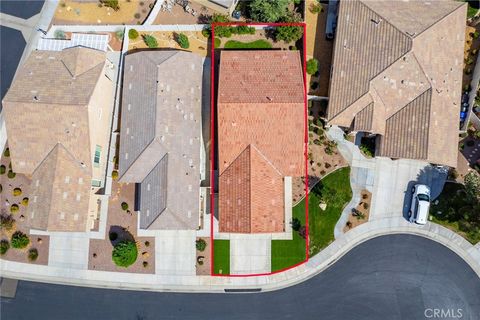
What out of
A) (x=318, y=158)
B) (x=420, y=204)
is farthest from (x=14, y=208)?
(x=420, y=204)

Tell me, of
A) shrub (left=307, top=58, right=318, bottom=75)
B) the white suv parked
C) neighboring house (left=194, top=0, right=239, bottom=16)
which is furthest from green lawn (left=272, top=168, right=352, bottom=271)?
neighboring house (left=194, top=0, right=239, bottom=16)

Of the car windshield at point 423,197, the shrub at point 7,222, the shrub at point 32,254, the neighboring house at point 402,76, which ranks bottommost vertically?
the shrub at point 32,254

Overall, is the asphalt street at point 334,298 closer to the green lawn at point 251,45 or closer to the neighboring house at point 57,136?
the neighboring house at point 57,136

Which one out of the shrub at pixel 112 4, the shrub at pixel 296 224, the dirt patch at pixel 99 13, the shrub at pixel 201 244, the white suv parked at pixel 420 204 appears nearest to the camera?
the white suv parked at pixel 420 204

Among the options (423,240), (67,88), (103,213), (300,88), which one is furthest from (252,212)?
(67,88)

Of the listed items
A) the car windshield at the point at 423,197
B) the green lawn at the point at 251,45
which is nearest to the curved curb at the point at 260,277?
the car windshield at the point at 423,197

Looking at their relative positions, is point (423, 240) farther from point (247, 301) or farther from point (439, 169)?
point (247, 301)
